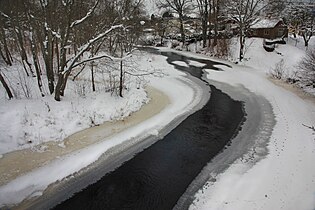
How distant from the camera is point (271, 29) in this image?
29.4 metres

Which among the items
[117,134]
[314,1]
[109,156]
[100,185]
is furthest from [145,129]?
[314,1]

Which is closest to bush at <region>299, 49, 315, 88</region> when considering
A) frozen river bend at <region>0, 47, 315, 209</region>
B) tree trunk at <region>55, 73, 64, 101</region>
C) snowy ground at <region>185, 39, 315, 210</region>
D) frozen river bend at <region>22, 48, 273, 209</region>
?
frozen river bend at <region>0, 47, 315, 209</region>

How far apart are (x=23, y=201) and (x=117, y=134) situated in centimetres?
419

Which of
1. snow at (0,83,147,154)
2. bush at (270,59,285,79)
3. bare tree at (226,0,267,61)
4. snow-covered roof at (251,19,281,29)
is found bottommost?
bush at (270,59,285,79)

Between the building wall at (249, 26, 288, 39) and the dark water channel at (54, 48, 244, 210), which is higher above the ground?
the building wall at (249, 26, 288, 39)

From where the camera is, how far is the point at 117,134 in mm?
10273

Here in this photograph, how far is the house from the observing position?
29.2 meters

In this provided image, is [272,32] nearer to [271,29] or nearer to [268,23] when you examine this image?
[271,29]

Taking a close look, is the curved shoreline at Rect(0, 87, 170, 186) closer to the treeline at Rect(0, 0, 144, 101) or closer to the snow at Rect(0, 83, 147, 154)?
the snow at Rect(0, 83, 147, 154)

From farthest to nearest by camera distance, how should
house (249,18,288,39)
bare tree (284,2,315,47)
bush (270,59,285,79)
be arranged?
house (249,18,288,39)
bare tree (284,2,315,47)
bush (270,59,285,79)

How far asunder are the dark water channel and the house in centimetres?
2085

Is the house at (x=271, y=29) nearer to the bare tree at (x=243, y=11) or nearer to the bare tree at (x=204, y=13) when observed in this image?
the bare tree at (x=243, y=11)

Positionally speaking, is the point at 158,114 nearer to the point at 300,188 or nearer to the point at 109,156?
the point at 109,156

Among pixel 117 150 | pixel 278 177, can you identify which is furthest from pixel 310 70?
pixel 117 150
